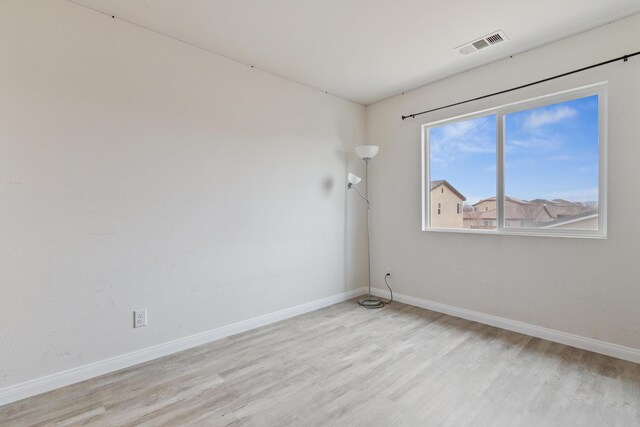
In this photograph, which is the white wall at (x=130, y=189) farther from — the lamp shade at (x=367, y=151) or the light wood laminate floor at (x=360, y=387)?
the lamp shade at (x=367, y=151)

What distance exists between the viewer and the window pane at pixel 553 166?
8.32 ft

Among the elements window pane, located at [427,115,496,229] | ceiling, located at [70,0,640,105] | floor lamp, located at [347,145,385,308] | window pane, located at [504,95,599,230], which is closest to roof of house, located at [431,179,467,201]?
window pane, located at [427,115,496,229]

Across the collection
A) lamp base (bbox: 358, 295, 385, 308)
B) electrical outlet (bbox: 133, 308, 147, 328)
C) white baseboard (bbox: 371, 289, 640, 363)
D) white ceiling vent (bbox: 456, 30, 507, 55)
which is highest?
white ceiling vent (bbox: 456, 30, 507, 55)

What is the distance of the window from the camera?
253 centimetres

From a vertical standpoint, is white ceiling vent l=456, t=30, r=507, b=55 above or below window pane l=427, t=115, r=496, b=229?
above

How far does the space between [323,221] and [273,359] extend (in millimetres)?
1722

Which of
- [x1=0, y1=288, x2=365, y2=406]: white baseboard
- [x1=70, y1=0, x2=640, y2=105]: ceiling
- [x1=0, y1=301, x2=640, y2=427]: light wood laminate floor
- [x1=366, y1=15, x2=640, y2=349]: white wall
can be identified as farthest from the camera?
[x1=366, y1=15, x2=640, y2=349]: white wall

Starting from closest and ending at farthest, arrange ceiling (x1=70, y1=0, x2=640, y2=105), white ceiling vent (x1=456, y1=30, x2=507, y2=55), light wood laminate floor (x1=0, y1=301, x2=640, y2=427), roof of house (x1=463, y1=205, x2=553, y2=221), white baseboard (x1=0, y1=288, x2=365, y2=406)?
light wood laminate floor (x1=0, y1=301, x2=640, y2=427) < white baseboard (x1=0, y1=288, x2=365, y2=406) < ceiling (x1=70, y1=0, x2=640, y2=105) < white ceiling vent (x1=456, y1=30, x2=507, y2=55) < roof of house (x1=463, y1=205, x2=553, y2=221)

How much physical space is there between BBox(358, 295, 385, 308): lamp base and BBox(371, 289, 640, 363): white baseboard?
28cm

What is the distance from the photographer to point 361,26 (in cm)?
239

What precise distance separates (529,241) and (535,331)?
0.81 m

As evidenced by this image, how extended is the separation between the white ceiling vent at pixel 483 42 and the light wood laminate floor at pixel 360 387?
2.60m

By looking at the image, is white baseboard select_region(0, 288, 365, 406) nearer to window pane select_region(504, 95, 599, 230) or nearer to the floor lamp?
the floor lamp

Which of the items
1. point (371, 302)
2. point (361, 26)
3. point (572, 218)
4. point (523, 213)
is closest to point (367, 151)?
point (361, 26)
